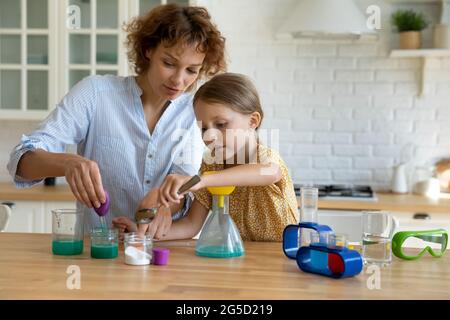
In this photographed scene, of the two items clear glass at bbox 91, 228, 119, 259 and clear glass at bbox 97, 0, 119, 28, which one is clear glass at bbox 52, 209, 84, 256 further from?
clear glass at bbox 97, 0, 119, 28

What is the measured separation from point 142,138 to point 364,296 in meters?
1.20

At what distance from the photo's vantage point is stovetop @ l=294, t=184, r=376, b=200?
3.87 m

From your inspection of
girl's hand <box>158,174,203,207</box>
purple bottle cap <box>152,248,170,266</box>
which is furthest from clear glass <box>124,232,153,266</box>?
girl's hand <box>158,174,203,207</box>

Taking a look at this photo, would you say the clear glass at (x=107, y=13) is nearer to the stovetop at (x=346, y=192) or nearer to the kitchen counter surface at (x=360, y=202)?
the kitchen counter surface at (x=360, y=202)

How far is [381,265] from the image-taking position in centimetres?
181

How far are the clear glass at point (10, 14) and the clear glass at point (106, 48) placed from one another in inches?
21.2

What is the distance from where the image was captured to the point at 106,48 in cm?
413

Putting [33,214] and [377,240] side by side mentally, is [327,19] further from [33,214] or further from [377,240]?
[377,240]

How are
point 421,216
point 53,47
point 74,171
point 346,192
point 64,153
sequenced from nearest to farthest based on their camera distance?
point 74,171 → point 64,153 → point 421,216 → point 346,192 → point 53,47

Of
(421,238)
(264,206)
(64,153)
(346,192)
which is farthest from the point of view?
(346,192)

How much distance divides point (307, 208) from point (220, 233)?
268mm

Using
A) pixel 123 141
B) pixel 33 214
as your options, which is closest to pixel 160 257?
pixel 123 141

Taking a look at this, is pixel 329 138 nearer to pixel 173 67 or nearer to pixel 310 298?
pixel 173 67

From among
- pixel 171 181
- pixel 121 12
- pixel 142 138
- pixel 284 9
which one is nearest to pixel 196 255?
pixel 171 181
